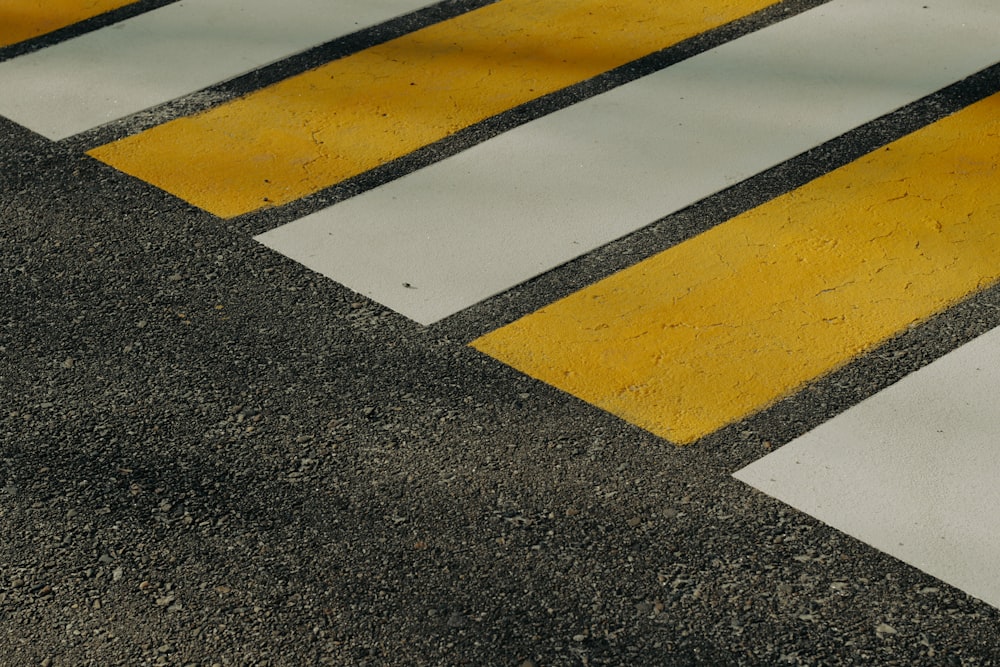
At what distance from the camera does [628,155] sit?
14.2ft

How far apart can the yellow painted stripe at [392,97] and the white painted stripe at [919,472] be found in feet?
5.90

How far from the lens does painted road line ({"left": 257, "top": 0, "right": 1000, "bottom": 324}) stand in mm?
3857

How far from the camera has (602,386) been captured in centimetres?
334

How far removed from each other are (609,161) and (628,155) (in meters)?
0.07

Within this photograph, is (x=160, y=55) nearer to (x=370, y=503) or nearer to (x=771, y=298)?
(x=771, y=298)

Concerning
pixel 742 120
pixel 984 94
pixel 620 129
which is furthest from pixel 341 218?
pixel 984 94

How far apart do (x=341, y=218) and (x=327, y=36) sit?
1.36m

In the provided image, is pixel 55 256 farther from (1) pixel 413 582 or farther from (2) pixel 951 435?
(2) pixel 951 435

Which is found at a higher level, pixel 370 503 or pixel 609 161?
pixel 609 161

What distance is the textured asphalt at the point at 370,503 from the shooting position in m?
2.67

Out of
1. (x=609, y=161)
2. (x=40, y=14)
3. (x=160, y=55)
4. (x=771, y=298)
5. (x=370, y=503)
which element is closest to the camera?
(x=370, y=503)

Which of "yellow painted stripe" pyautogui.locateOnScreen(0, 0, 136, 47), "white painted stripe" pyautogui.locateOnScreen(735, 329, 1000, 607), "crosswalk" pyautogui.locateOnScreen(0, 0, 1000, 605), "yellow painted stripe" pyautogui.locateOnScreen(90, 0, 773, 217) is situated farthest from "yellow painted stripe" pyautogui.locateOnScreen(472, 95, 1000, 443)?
"yellow painted stripe" pyautogui.locateOnScreen(0, 0, 136, 47)

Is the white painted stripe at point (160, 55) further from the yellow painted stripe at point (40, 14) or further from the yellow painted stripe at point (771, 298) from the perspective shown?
the yellow painted stripe at point (771, 298)

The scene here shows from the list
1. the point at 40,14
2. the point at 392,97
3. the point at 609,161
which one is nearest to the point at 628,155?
the point at 609,161
